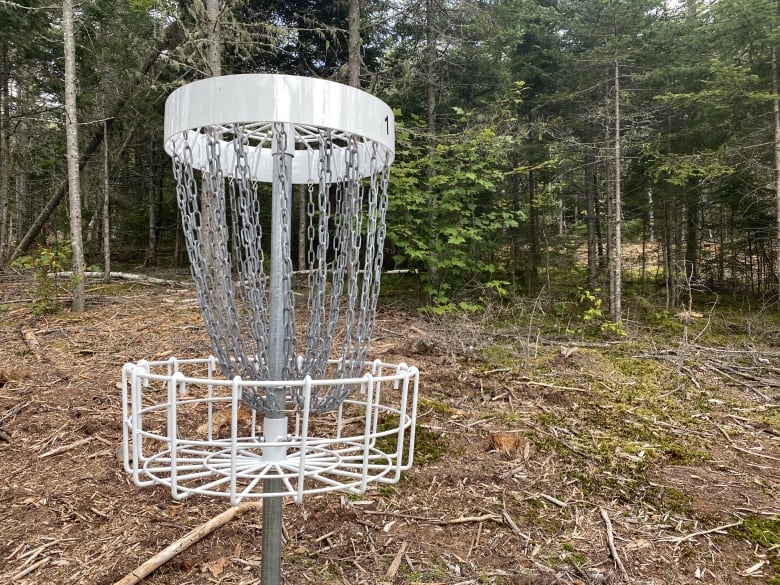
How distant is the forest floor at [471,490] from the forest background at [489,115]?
2.24 metres

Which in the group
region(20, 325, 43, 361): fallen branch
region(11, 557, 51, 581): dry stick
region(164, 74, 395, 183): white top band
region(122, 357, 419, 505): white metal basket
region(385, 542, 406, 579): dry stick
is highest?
region(164, 74, 395, 183): white top band

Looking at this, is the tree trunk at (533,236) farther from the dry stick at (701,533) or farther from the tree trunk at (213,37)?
the dry stick at (701,533)

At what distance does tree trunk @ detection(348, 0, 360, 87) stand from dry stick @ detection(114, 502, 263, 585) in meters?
5.48

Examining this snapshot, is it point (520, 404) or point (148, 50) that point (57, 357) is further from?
point (148, 50)

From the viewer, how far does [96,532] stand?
2.09 m

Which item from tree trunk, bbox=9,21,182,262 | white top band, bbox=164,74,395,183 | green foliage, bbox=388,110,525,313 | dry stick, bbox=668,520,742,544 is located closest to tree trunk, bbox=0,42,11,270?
tree trunk, bbox=9,21,182,262

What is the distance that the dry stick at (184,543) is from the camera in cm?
184

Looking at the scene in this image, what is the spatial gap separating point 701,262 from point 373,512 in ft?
37.3

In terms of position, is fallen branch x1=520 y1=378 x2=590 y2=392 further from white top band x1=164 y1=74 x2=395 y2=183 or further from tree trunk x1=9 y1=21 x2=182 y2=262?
tree trunk x1=9 y1=21 x2=182 y2=262

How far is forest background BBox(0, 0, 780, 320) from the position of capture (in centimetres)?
659

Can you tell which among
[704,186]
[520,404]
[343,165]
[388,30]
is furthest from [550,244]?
[343,165]

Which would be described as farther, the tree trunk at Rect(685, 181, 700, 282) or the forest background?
the tree trunk at Rect(685, 181, 700, 282)

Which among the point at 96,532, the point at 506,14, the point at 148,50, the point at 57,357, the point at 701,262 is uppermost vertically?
the point at 506,14

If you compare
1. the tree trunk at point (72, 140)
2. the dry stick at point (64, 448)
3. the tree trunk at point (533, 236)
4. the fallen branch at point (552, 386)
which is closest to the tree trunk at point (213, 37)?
the tree trunk at point (72, 140)
